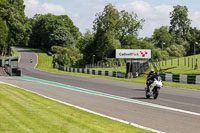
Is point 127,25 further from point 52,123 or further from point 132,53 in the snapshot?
point 52,123

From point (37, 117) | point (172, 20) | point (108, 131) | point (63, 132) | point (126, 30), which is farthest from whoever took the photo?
point (172, 20)

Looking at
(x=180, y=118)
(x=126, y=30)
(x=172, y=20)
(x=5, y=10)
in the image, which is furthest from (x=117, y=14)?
(x=180, y=118)

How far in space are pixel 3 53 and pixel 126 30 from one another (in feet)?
109

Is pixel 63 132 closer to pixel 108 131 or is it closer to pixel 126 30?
pixel 108 131

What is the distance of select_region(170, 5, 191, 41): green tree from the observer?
12325 cm

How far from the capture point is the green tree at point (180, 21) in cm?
12325

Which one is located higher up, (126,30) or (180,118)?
(126,30)

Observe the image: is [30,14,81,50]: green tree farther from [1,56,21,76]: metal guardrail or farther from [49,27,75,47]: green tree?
[1,56,21,76]: metal guardrail

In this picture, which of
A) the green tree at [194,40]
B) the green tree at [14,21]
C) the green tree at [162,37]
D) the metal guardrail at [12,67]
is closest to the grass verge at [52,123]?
the metal guardrail at [12,67]

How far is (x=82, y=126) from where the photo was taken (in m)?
8.78

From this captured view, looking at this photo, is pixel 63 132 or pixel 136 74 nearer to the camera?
pixel 63 132

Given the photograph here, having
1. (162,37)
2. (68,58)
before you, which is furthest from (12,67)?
(162,37)

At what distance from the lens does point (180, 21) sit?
411 feet

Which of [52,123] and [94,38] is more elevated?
[94,38]
